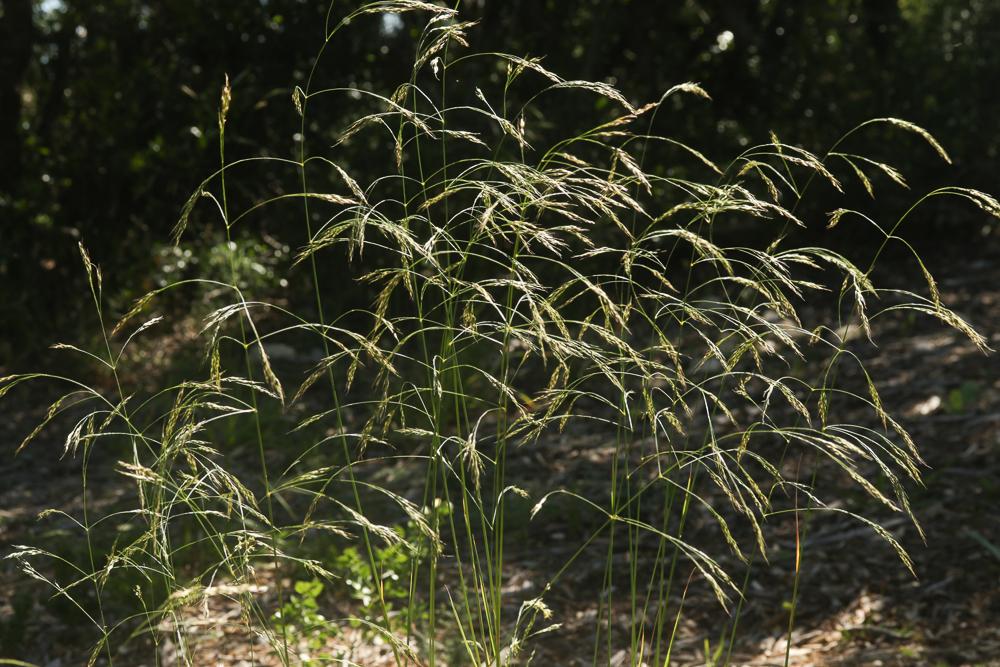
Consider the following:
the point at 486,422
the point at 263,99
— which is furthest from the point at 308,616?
the point at 263,99

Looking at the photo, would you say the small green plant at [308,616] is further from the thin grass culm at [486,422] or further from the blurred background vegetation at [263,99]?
the blurred background vegetation at [263,99]

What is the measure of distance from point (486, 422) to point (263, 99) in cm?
236

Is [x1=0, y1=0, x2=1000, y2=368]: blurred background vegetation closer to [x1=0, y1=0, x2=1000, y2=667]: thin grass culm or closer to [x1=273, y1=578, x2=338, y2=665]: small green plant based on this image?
[x1=0, y1=0, x2=1000, y2=667]: thin grass culm

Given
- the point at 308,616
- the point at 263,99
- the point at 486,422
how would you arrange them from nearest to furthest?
1. the point at 308,616
2. the point at 486,422
3. the point at 263,99

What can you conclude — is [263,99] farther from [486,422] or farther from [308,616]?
[308,616]

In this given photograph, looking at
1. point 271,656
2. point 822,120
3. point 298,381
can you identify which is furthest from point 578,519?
point 822,120

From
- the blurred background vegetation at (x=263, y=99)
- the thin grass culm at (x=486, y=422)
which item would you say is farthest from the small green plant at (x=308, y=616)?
the blurred background vegetation at (x=263, y=99)

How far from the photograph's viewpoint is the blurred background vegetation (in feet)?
19.3

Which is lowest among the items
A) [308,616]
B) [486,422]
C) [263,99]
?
[486,422]

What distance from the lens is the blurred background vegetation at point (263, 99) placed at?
19.3 feet

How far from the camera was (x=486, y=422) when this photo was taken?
15.4 feet

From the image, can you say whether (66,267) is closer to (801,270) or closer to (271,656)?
(271,656)

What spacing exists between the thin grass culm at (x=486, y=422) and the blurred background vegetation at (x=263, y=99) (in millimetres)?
168

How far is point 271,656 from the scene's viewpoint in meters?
2.80
